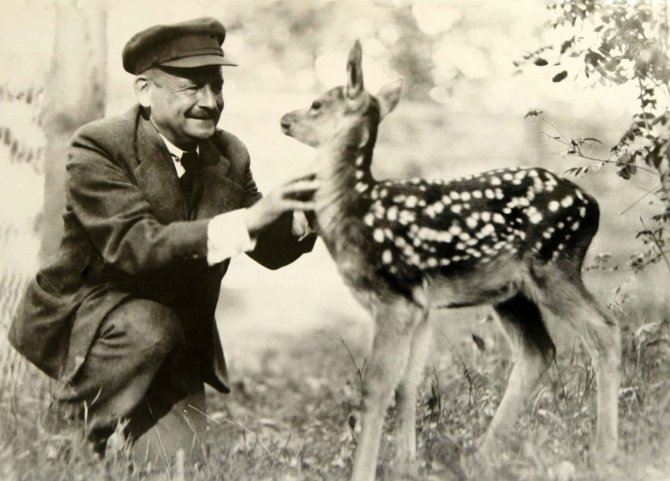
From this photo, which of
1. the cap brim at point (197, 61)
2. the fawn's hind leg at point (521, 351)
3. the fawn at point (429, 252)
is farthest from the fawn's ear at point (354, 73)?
the fawn's hind leg at point (521, 351)

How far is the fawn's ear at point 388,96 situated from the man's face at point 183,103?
67 cm

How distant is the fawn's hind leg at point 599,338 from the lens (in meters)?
3.37

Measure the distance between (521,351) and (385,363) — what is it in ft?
1.97

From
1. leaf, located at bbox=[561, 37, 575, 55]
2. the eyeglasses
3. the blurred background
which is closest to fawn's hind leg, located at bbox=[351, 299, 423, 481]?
the blurred background

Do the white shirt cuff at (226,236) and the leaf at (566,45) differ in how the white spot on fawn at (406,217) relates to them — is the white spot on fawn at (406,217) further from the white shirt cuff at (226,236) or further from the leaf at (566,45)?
the leaf at (566,45)

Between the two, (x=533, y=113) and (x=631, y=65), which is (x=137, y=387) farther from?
(x=631, y=65)

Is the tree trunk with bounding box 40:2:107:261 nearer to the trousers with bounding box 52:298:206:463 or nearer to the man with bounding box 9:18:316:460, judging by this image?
the man with bounding box 9:18:316:460

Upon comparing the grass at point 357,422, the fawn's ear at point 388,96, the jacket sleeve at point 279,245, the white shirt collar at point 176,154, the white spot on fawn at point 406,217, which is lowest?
the grass at point 357,422

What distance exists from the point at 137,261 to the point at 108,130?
54cm

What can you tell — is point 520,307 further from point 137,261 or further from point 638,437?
point 137,261

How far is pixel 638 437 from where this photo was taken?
137 inches

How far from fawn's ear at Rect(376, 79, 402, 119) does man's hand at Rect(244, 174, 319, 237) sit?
1.34 feet

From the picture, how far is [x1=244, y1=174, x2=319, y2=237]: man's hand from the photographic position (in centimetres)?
331

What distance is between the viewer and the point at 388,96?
3527 millimetres
